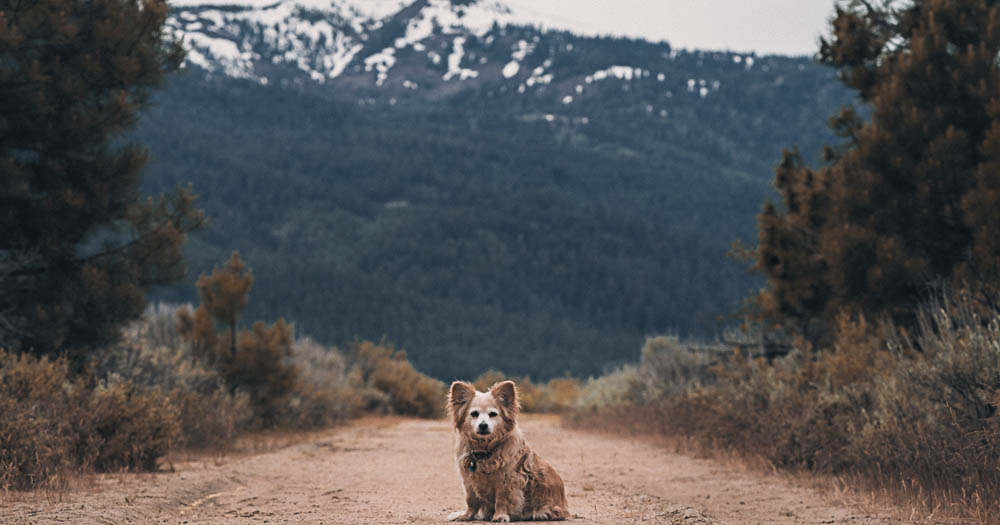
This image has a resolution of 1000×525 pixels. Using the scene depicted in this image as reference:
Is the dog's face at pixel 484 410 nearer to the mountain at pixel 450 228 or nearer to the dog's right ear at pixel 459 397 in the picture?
the dog's right ear at pixel 459 397

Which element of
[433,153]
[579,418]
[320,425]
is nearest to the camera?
[320,425]

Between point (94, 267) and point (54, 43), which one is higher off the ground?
point (54, 43)

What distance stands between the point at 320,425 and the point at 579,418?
24.2 ft

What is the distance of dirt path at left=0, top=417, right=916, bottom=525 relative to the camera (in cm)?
1020

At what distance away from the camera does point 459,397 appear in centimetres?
923

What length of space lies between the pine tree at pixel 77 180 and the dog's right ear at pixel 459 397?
8823 mm

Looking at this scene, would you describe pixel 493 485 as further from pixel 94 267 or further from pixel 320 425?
pixel 320 425

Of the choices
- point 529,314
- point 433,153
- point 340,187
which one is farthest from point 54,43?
point 433,153

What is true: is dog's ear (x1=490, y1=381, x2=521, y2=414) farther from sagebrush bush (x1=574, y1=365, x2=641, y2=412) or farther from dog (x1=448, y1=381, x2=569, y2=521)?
sagebrush bush (x1=574, y1=365, x2=641, y2=412)

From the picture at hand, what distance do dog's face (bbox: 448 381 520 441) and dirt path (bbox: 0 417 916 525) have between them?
103 centimetres

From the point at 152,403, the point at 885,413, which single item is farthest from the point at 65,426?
the point at 885,413

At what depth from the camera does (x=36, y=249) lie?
15.9m

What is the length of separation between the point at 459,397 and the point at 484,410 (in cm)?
40

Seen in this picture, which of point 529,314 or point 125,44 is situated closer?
point 125,44
